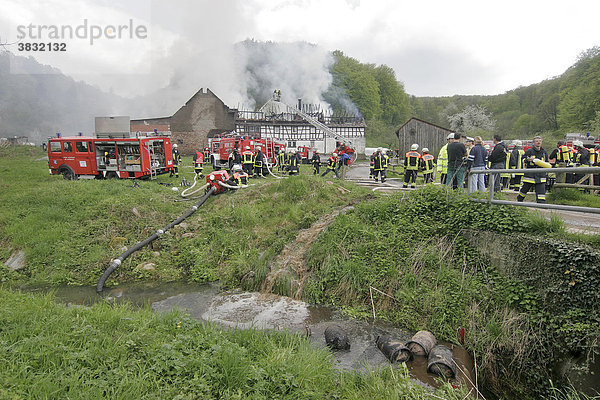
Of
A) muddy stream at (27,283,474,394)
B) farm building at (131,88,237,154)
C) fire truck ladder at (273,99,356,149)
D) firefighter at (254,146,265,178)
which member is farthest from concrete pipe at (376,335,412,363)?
farm building at (131,88,237,154)

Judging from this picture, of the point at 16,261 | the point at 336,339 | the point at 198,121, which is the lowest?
the point at 336,339

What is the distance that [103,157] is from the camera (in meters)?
16.4

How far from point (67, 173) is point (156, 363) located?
16.2m

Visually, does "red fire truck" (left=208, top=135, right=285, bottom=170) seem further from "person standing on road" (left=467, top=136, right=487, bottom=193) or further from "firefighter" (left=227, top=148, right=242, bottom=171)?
"person standing on road" (left=467, top=136, right=487, bottom=193)

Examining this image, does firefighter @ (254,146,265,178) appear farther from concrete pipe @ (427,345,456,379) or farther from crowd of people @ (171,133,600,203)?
concrete pipe @ (427,345,456,379)

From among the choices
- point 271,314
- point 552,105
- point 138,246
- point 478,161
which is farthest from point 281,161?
point 552,105

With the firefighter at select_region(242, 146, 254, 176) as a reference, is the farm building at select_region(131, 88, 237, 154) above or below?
above

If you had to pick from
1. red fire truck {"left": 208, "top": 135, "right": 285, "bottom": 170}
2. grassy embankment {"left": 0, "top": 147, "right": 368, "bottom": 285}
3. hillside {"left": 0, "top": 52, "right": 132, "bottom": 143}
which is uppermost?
hillside {"left": 0, "top": 52, "right": 132, "bottom": 143}

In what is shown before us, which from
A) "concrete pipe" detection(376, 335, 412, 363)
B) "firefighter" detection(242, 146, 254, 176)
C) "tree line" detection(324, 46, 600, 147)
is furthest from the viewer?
"tree line" detection(324, 46, 600, 147)

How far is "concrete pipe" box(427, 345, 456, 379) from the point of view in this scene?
4.84m

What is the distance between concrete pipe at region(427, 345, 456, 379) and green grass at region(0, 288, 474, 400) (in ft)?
1.66

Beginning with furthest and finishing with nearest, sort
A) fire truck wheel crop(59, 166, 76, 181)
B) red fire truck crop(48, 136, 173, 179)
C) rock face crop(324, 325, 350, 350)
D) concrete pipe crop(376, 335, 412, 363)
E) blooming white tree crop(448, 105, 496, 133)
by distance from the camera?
blooming white tree crop(448, 105, 496, 133)
fire truck wheel crop(59, 166, 76, 181)
red fire truck crop(48, 136, 173, 179)
rock face crop(324, 325, 350, 350)
concrete pipe crop(376, 335, 412, 363)

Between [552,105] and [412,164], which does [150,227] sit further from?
[552,105]

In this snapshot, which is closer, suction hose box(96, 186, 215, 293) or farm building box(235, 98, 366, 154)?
suction hose box(96, 186, 215, 293)
